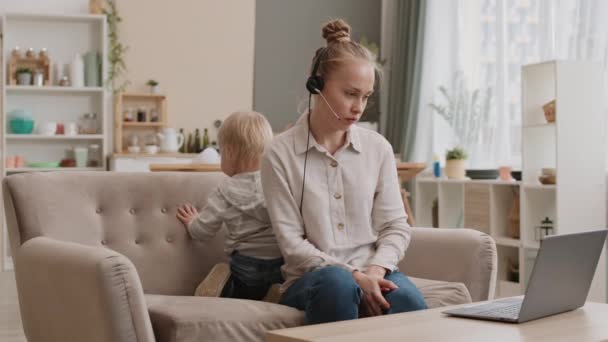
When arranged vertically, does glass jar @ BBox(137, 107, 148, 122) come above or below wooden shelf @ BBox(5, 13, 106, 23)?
below

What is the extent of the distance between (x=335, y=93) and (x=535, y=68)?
2863 mm

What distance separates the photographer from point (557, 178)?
470 centimetres

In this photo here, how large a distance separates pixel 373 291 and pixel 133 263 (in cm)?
89

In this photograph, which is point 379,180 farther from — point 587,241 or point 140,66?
point 140,66

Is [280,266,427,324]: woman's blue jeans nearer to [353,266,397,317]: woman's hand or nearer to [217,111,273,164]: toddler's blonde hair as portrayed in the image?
[353,266,397,317]: woman's hand

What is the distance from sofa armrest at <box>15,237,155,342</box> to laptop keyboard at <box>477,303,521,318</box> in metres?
0.82

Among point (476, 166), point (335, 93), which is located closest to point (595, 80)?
point (476, 166)

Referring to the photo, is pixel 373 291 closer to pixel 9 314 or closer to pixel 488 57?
pixel 9 314

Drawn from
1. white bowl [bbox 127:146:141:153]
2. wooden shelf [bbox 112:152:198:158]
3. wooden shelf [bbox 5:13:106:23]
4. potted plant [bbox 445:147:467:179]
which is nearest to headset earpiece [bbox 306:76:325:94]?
potted plant [bbox 445:147:467:179]

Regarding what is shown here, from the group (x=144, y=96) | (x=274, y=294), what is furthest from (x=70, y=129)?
(x=274, y=294)

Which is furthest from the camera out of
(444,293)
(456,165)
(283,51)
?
(283,51)

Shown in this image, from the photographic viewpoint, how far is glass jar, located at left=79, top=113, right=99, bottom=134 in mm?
7203

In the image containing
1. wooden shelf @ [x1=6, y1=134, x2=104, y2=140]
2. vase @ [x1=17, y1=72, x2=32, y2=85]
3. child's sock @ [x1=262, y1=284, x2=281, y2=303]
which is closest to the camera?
child's sock @ [x1=262, y1=284, x2=281, y2=303]

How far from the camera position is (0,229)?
22.9 feet
